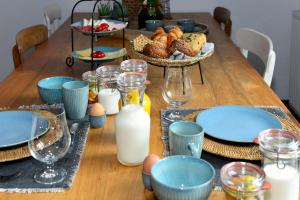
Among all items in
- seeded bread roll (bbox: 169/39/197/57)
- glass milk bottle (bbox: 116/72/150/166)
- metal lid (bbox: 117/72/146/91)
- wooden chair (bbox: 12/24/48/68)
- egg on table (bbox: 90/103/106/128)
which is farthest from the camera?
wooden chair (bbox: 12/24/48/68)

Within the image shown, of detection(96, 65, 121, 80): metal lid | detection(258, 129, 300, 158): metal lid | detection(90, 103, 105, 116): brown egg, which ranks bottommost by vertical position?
detection(90, 103, 105, 116): brown egg

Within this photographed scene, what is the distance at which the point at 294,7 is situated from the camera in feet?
11.1

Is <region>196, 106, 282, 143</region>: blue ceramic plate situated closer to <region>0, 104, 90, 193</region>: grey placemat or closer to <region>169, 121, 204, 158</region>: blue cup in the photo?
<region>169, 121, 204, 158</region>: blue cup

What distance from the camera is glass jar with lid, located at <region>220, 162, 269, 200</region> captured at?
79cm

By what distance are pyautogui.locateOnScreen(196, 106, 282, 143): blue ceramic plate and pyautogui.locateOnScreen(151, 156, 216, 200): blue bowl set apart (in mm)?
235

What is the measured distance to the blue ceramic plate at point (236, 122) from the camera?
3.84 ft

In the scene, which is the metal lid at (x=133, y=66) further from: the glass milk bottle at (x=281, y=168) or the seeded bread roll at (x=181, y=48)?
the glass milk bottle at (x=281, y=168)

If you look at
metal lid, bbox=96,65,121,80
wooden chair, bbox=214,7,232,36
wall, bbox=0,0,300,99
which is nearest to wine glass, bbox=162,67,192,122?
→ metal lid, bbox=96,65,121,80

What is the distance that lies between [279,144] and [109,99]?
0.55 meters

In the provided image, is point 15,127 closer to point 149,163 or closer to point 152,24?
point 149,163

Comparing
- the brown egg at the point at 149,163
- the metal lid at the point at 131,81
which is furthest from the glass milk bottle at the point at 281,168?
the metal lid at the point at 131,81

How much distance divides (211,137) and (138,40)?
1.79ft

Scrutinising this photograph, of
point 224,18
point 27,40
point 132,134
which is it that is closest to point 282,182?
point 132,134

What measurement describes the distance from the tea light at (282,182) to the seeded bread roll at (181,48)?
26.0 inches
